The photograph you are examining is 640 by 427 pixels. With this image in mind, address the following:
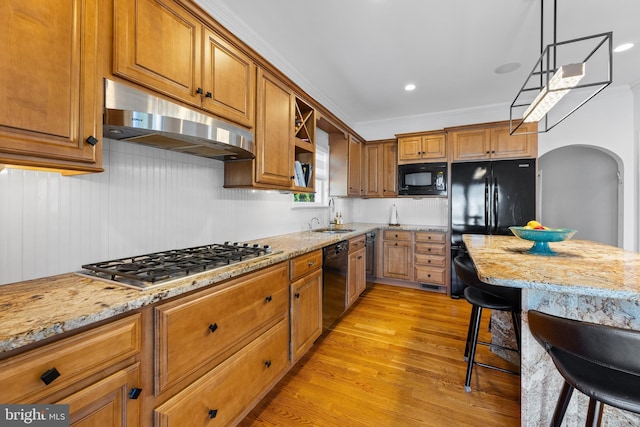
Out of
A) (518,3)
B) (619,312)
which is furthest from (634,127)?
(619,312)

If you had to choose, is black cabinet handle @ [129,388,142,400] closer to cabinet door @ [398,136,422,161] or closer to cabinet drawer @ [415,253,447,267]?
cabinet drawer @ [415,253,447,267]

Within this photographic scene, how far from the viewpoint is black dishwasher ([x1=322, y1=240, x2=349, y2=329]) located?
8.14 ft

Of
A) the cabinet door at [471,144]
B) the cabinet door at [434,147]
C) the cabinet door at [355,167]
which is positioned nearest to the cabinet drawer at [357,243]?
the cabinet door at [355,167]

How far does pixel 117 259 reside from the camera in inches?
58.2

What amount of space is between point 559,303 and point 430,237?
2745mm

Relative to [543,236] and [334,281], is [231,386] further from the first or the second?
[543,236]

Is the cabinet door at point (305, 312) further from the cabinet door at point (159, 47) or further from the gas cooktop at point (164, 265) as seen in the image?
the cabinet door at point (159, 47)

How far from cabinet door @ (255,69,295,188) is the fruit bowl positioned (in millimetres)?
1854

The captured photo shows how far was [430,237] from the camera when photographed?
398 centimetres

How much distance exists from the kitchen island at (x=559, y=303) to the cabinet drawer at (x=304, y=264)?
1176 mm

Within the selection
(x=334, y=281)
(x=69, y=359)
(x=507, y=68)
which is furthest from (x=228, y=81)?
(x=507, y=68)

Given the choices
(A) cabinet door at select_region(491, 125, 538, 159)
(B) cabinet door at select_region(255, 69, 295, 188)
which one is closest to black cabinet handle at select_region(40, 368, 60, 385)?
(B) cabinet door at select_region(255, 69, 295, 188)

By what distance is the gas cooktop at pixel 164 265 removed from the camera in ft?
3.77

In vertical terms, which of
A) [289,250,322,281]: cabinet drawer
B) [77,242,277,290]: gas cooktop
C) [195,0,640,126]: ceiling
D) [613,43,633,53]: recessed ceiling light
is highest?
Answer: [613,43,633,53]: recessed ceiling light
